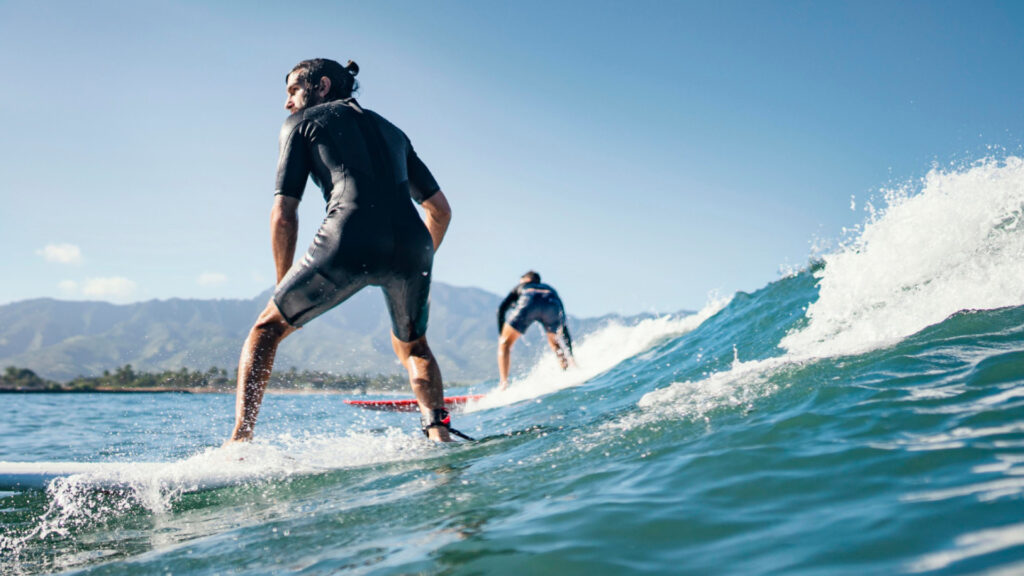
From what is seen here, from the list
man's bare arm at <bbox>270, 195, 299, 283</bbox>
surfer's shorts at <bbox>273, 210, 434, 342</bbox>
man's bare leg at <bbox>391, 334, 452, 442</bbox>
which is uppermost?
man's bare arm at <bbox>270, 195, 299, 283</bbox>

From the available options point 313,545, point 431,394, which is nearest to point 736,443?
point 313,545

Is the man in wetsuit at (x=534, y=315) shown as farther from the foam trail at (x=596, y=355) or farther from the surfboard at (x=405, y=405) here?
the surfboard at (x=405, y=405)

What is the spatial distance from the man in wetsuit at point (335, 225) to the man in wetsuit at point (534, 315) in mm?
8016

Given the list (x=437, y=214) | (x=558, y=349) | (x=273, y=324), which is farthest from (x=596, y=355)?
(x=273, y=324)

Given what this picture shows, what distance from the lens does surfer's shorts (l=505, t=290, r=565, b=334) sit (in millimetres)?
11922

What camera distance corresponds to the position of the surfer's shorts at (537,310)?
39.1 ft

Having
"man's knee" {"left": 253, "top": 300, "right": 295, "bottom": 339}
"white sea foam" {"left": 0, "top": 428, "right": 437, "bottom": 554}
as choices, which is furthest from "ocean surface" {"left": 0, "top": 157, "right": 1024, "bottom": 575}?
"man's knee" {"left": 253, "top": 300, "right": 295, "bottom": 339}

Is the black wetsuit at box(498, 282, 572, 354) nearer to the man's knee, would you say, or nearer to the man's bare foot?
the man's bare foot

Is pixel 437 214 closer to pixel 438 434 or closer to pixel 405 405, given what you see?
pixel 438 434

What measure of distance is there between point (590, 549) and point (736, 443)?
43.9 inches

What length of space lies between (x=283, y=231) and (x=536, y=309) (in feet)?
28.2

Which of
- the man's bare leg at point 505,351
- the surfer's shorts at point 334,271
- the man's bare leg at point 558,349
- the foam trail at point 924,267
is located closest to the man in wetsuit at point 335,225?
the surfer's shorts at point 334,271

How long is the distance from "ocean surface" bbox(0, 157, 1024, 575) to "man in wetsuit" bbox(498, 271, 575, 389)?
6.82m

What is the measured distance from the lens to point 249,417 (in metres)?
3.37
